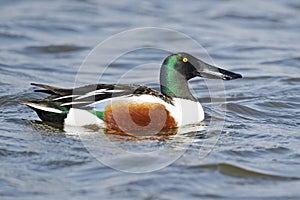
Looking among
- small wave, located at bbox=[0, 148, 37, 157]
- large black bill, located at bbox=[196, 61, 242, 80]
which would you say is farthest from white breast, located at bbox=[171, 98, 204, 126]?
small wave, located at bbox=[0, 148, 37, 157]

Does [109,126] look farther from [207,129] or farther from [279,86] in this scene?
[279,86]

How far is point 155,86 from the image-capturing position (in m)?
9.92

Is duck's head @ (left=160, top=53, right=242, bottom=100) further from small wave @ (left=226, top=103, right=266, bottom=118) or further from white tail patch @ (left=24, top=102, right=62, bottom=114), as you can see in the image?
white tail patch @ (left=24, top=102, right=62, bottom=114)

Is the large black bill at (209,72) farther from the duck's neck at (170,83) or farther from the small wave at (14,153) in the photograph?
the small wave at (14,153)

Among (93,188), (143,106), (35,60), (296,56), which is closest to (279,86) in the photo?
(296,56)

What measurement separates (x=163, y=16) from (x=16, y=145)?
7.96m

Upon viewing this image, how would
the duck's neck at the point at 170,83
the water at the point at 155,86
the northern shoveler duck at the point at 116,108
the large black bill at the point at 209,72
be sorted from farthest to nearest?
1. the large black bill at the point at 209,72
2. the duck's neck at the point at 170,83
3. the northern shoveler duck at the point at 116,108
4. the water at the point at 155,86

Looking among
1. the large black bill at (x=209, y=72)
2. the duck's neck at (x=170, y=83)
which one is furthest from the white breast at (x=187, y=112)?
the large black bill at (x=209, y=72)

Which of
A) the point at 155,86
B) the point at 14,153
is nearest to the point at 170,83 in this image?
the point at 14,153

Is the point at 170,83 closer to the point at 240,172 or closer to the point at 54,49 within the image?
the point at 240,172

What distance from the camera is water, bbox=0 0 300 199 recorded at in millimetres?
6016

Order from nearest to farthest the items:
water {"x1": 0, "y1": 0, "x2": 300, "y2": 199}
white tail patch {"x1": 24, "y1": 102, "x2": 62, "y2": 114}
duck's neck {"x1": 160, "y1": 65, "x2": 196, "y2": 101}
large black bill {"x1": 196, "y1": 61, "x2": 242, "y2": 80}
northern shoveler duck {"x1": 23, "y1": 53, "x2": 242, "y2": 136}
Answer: water {"x1": 0, "y1": 0, "x2": 300, "y2": 199} → northern shoveler duck {"x1": 23, "y1": 53, "x2": 242, "y2": 136} → white tail patch {"x1": 24, "y1": 102, "x2": 62, "y2": 114} → duck's neck {"x1": 160, "y1": 65, "x2": 196, "y2": 101} → large black bill {"x1": 196, "y1": 61, "x2": 242, "y2": 80}

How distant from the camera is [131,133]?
7.31m

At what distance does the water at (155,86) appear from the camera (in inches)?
237
